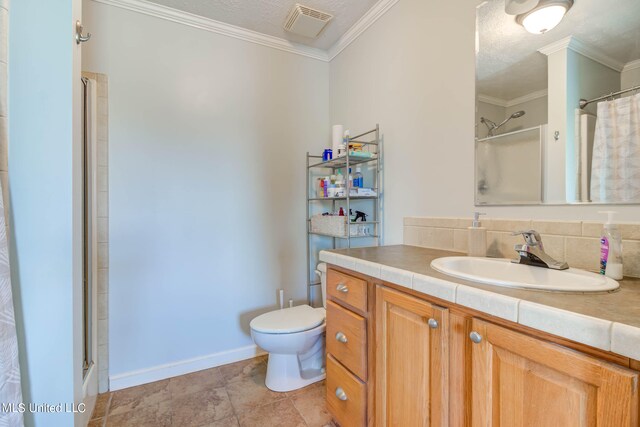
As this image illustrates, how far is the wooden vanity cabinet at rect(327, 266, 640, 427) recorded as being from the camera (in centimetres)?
54

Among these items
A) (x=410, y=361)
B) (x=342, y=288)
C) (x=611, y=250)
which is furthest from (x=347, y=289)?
(x=611, y=250)

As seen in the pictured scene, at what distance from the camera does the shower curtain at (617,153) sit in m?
0.89

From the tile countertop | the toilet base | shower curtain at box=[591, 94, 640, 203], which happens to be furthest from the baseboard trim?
shower curtain at box=[591, 94, 640, 203]

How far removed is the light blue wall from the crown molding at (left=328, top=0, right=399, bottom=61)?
1.61 meters

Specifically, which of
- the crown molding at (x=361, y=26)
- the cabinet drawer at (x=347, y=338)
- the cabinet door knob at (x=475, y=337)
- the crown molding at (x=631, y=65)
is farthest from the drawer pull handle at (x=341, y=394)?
the crown molding at (x=361, y=26)

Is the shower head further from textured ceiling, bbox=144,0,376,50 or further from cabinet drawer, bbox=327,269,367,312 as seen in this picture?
textured ceiling, bbox=144,0,376,50

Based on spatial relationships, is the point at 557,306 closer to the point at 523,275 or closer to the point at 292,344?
the point at 523,275

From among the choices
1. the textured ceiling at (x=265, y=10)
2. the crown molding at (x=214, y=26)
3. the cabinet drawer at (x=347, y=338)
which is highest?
the textured ceiling at (x=265, y=10)

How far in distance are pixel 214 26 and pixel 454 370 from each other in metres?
2.38

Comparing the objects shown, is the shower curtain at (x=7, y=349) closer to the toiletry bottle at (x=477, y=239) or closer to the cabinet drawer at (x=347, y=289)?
the cabinet drawer at (x=347, y=289)

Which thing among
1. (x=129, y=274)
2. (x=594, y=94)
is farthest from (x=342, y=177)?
(x=129, y=274)

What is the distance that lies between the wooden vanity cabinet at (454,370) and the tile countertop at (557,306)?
3 centimetres

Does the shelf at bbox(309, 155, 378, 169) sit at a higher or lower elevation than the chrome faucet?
higher

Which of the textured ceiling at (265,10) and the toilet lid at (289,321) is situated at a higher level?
the textured ceiling at (265,10)
